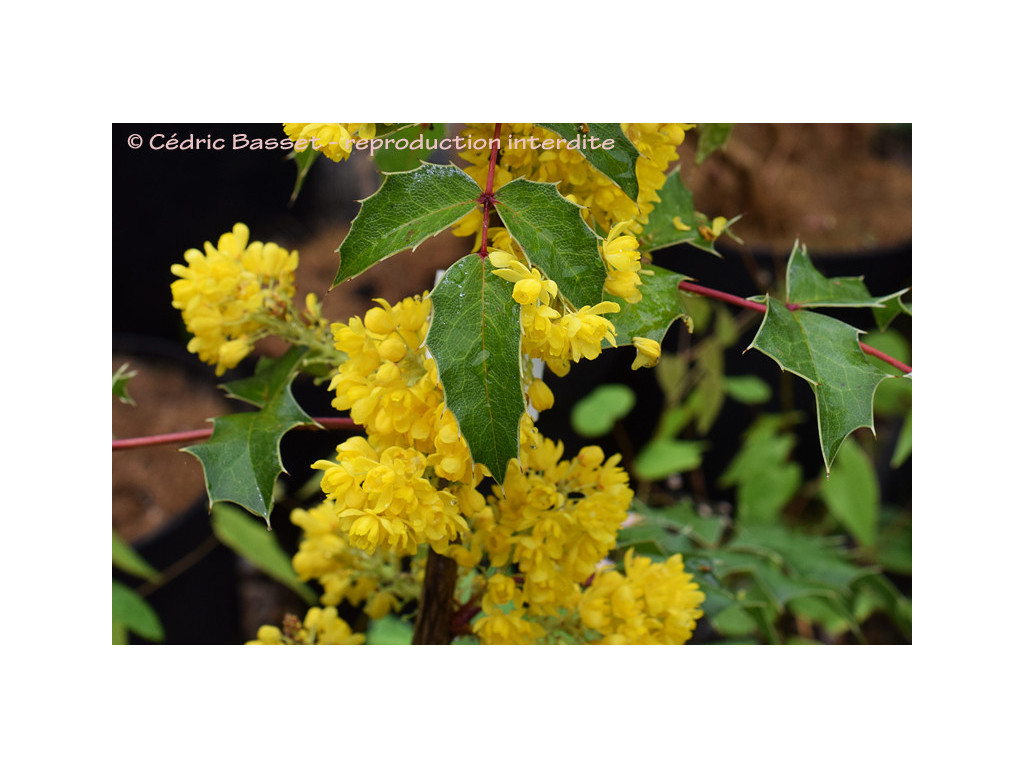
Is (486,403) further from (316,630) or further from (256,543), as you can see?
(256,543)

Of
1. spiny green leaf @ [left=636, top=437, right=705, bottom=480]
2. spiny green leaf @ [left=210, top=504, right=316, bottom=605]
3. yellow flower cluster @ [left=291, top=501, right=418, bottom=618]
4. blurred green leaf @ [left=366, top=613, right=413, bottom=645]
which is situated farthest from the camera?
spiny green leaf @ [left=636, top=437, right=705, bottom=480]

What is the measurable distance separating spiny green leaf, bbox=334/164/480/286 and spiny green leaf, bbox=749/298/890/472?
8.4 inches

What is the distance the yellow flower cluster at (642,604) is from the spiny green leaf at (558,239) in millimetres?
265

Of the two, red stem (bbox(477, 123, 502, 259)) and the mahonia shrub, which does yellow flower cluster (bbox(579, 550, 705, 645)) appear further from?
red stem (bbox(477, 123, 502, 259))

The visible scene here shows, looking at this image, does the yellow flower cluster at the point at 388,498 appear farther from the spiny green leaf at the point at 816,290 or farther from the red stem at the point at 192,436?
the spiny green leaf at the point at 816,290

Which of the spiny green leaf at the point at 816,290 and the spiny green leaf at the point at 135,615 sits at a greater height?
the spiny green leaf at the point at 816,290

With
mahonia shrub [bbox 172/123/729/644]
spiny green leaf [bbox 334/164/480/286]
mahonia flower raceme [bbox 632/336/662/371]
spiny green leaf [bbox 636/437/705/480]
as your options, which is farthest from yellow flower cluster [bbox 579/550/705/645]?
spiny green leaf [bbox 636/437/705/480]

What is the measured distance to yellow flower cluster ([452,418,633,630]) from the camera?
1.88 ft

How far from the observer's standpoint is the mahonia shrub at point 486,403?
1.50 feet

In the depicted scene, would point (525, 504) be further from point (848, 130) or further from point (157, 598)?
point (848, 130)

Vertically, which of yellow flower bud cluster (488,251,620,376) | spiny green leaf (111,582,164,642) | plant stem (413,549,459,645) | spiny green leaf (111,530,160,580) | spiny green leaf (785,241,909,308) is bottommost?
spiny green leaf (111,582,164,642)

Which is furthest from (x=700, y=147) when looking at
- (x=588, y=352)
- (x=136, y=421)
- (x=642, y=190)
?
(x=136, y=421)

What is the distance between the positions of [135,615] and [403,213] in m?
0.71

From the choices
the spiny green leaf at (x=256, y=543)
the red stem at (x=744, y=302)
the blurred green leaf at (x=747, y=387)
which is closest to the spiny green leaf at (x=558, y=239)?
the red stem at (x=744, y=302)
